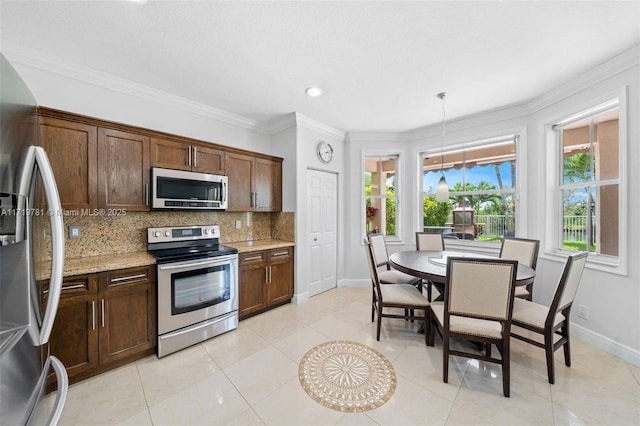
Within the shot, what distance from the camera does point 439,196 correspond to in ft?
9.81

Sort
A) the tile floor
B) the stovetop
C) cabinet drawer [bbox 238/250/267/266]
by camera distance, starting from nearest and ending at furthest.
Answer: the tile floor, the stovetop, cabinet drawer [bbox 238/250/267/266]

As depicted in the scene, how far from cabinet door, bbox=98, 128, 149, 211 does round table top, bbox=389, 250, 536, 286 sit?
2.69 m

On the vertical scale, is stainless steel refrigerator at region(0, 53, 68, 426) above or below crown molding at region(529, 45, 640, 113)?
below

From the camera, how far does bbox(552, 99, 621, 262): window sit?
8.15 ft

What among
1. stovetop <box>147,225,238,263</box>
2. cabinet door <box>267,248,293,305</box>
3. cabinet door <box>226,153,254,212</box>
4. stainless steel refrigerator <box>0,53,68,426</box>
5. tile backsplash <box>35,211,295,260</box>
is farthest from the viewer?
cabinet door <box>267,248,293,305</box>

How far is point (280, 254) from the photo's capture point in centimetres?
336

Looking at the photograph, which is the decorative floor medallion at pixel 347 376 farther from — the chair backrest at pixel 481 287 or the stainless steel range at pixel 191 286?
the stainless steel range at pixel 191 286

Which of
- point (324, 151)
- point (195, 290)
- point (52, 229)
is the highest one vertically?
point (324, 151)

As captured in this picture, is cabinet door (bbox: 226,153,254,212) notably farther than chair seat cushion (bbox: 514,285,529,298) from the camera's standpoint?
Yes

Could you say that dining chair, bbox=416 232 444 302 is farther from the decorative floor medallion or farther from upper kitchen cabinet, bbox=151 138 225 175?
upper kitchen cabinet, bbox=151 138 225 175

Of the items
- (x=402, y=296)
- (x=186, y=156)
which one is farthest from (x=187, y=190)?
(x=402, y=296)

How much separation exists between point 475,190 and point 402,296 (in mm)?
2363

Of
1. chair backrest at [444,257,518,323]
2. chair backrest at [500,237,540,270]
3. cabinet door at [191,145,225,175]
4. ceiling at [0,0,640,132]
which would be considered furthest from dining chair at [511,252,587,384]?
cabinet door at [191,145,225,175]

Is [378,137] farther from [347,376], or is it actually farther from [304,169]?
[347,376]
